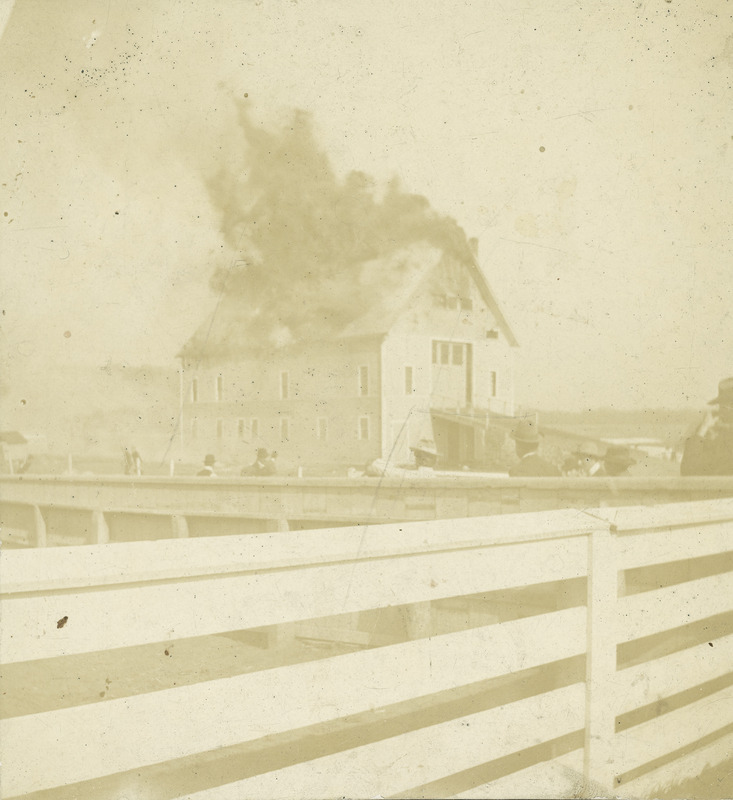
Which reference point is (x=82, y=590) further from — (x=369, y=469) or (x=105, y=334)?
(x=369, y=469)

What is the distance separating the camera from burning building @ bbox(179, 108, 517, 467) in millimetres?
3818

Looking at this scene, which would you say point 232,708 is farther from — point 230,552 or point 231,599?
point 230,552

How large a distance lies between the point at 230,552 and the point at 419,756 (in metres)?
0.88

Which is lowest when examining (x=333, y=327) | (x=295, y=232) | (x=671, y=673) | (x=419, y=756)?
(x=671, y=673)

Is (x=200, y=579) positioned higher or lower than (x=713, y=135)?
lower

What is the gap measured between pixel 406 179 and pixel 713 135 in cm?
175

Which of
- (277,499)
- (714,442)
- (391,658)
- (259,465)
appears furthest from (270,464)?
(714,442)

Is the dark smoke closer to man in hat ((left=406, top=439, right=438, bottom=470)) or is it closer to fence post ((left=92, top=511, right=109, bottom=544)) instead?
man in hat ((left=406, top=439, right=438, bottom=470))

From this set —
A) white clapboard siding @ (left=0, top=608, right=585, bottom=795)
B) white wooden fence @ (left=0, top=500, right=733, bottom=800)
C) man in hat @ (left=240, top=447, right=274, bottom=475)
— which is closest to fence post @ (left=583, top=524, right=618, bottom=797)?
white wooden fence @ (left=0, top=500, right=733, bottom=800)

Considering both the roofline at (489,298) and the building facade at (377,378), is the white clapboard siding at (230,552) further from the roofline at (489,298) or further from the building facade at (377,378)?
the roofline at (489,298)

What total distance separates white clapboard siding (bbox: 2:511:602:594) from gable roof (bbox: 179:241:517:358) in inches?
88.3

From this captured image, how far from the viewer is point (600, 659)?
2369 mm

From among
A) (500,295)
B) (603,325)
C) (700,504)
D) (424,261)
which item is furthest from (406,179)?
(700,504)

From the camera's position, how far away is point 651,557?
260cm
